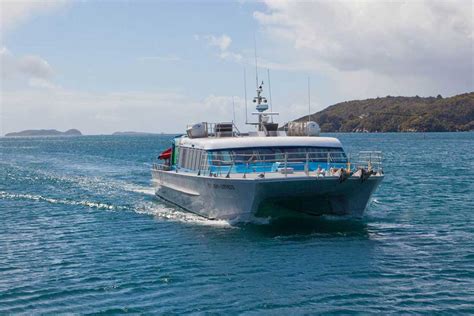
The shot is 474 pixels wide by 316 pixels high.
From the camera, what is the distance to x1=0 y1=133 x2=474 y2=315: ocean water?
50.2ft

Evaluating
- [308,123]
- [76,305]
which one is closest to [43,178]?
[308,123]

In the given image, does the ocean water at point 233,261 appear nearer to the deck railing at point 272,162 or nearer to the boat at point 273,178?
the boat at point 273,178

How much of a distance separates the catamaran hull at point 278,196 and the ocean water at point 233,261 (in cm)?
57

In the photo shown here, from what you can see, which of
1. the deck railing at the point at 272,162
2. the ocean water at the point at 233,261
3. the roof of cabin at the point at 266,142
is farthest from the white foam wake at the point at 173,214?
the roof of cabin at the point at 266,142

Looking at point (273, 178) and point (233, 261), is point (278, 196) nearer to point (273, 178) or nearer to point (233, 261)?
point (273, 178)

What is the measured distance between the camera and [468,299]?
15203 millimetres

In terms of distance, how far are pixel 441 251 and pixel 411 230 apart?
3712mm

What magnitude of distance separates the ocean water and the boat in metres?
0.71

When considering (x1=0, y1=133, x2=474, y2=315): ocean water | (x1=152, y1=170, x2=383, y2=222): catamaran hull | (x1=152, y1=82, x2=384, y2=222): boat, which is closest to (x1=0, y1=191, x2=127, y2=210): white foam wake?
(x1=0, y1=133, x2=474, y2=315): ocean water

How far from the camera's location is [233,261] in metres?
19.3

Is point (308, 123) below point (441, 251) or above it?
above

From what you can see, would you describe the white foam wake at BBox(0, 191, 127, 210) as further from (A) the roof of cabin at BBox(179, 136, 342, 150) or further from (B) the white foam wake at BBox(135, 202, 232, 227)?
(A) the roof of cabin at BBox(179, 136, 342, 150)

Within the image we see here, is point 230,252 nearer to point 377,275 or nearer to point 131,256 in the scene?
point 131,256

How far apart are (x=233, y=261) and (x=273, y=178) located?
187 inches
